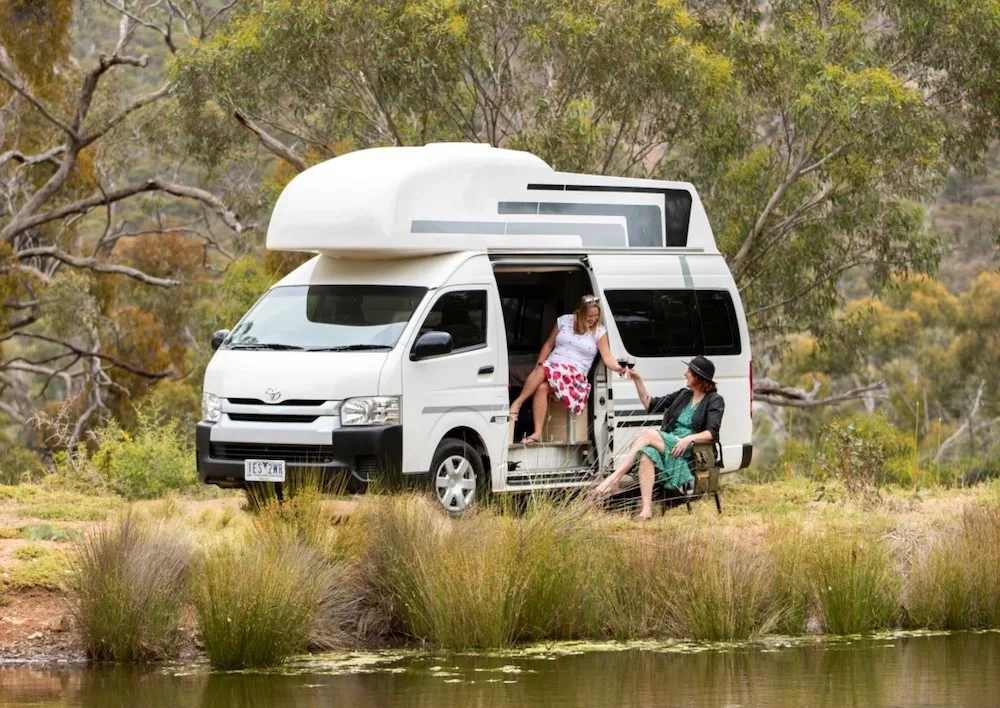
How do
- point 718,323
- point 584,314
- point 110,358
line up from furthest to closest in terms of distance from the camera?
point 110,358
point 718,323
point 584,314

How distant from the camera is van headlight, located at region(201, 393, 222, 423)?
11.9 m

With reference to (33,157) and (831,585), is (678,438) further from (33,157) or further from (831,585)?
(33,157)

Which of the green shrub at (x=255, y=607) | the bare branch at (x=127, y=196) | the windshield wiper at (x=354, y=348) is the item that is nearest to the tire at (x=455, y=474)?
the windshield wiper at (x=354, y=348)

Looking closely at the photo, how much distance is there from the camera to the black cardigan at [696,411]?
1267 centimetres

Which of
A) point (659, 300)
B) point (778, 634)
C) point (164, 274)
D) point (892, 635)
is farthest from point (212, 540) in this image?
point (164, 274)

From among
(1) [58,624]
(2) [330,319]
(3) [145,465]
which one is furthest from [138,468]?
(1) [58,624]

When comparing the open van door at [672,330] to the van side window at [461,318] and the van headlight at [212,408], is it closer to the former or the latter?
the van side window at [461,318]

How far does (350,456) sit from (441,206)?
207cm

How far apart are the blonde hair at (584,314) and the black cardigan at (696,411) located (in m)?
0.76

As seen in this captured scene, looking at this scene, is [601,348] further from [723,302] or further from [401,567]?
[401,567]

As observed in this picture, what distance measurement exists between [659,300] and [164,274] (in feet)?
61.9

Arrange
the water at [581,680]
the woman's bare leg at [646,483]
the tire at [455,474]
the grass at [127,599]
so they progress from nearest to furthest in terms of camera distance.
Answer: the water at [581,680], the grass at [127,599], the tire at [455,474], the woman's bare leg at [646,483]

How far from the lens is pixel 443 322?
39.9ft

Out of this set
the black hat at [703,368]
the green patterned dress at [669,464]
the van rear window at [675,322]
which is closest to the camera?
the green patterned dress at [669,464]
